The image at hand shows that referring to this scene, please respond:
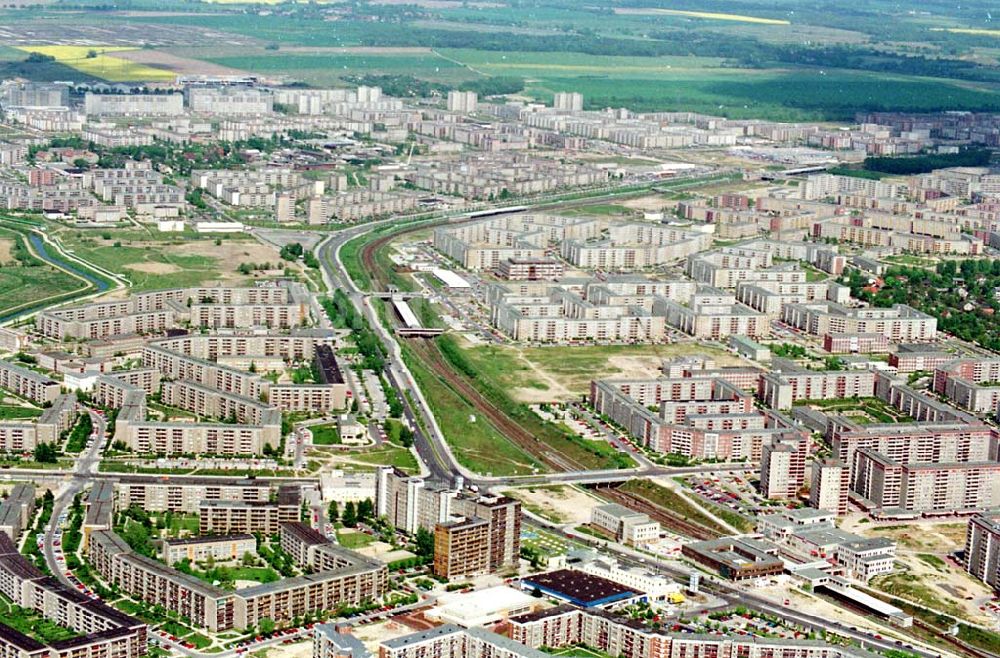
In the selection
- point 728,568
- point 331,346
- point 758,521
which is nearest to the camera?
point 728,568

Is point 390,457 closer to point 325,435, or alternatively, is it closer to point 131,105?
point 325,435

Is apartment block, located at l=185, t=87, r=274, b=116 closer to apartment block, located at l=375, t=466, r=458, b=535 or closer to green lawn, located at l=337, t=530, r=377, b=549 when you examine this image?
→ apartment block, located at l=375, t=466, r=458, b=535

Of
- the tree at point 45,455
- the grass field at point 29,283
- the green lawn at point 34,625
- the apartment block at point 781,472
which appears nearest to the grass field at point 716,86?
the grass field at point 29,283

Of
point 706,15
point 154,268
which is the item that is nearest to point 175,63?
Result: point 154,268

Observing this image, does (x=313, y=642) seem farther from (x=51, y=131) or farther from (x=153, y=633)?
(x=51, y=131)

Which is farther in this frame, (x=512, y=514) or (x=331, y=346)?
(x=331, y=346)

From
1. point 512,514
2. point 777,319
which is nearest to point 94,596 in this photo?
point 512,514

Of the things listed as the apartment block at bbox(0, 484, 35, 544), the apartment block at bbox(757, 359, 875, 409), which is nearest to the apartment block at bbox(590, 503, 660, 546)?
the apartment block at bbox(0, 484, 35, 544)

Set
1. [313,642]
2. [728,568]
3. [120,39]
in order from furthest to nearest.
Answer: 1. [120,39]
2. [728,568]
3. [313,642]
